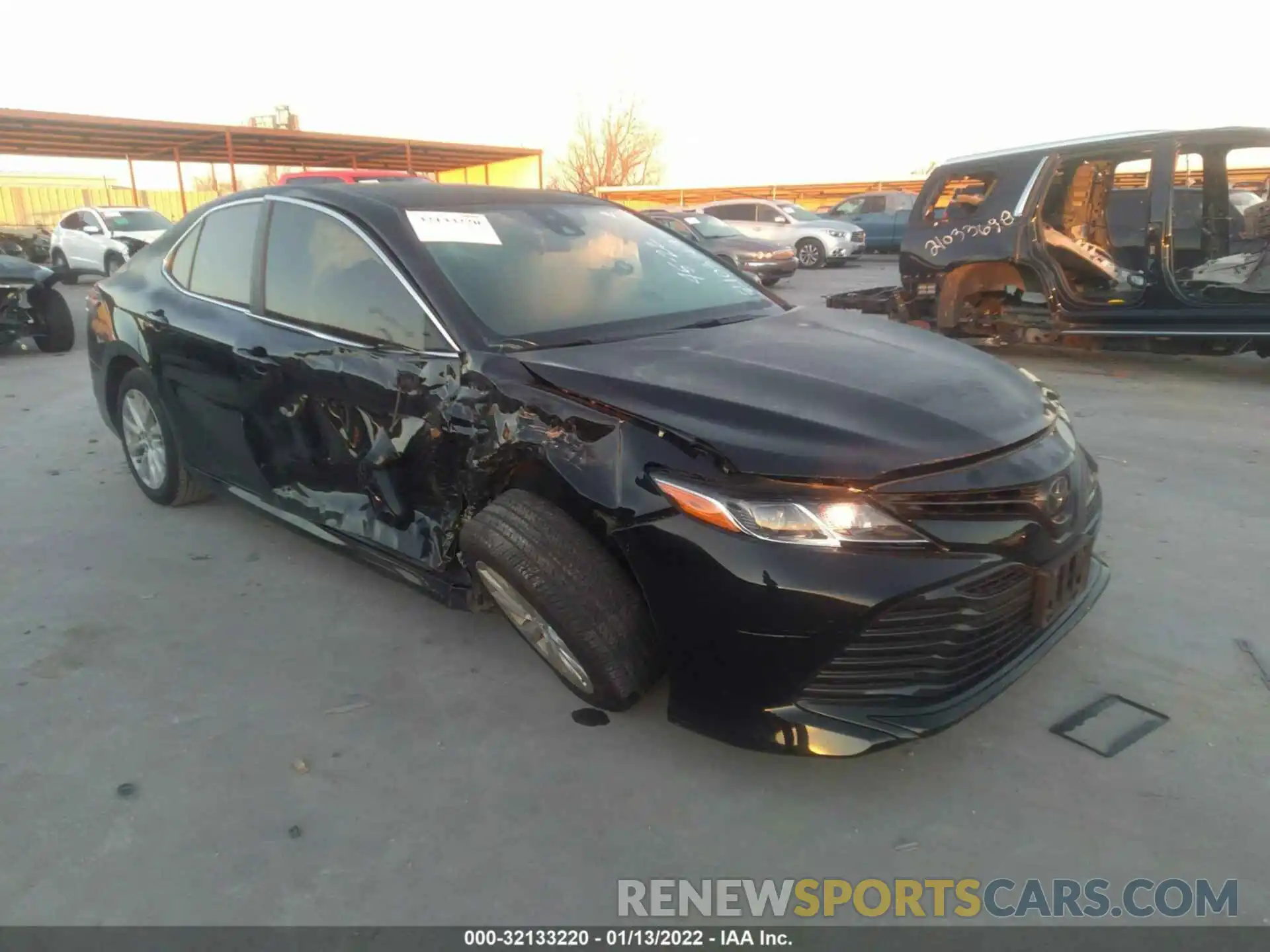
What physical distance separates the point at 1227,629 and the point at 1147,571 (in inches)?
18.9

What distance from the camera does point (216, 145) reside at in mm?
24375

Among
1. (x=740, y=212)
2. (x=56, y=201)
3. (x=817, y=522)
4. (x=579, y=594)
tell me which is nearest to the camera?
(x=817, y=522)

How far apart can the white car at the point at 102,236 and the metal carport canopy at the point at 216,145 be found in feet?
11.6

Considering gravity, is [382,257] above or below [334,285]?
above

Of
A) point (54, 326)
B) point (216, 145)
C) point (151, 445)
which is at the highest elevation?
point (216, 145)

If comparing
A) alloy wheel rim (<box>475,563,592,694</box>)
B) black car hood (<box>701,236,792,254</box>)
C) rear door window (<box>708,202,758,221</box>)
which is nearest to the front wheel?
→ rear door window (<box>708,202,758,221</box>)

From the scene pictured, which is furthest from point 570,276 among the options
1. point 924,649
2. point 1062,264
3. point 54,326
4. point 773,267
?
point 773,267

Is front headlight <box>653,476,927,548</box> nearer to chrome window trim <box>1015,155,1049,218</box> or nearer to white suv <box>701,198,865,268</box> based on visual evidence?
chrome window trim <box>1015,155,1049,218</box>

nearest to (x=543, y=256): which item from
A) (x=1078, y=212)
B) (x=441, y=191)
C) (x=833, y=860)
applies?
(x=441, y=191)

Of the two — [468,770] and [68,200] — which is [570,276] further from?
[68,200]

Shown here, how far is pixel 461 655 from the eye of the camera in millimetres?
3076

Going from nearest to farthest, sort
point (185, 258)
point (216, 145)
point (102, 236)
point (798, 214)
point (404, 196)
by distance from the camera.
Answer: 1. point (404, 196)
2. point (185, 258)
3. point (102, 236)
4. point (798, 214)
5. point (216, 145)

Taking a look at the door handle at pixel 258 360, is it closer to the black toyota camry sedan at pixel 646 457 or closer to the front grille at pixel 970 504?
the black toyota camry sedan at pixel 646 457

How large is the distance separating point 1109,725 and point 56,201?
173 feet
